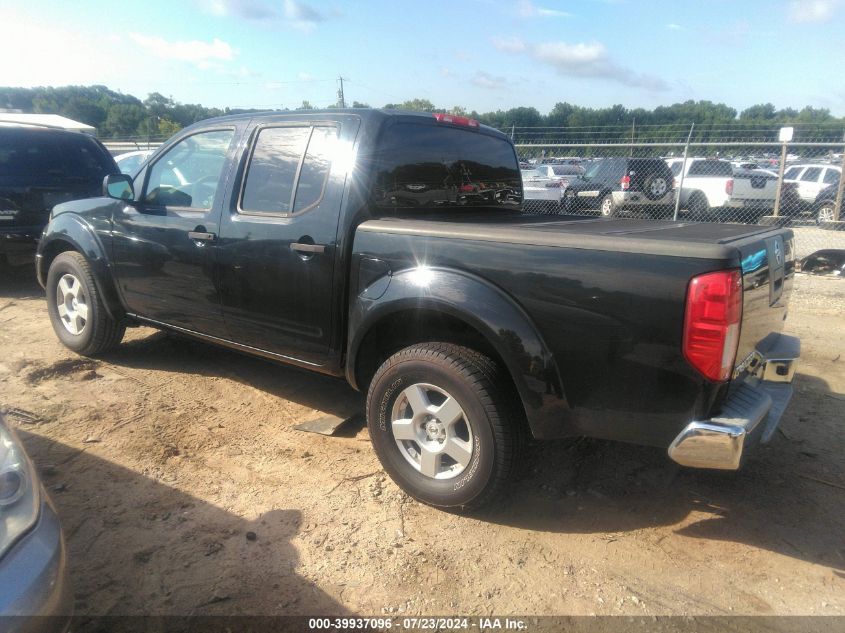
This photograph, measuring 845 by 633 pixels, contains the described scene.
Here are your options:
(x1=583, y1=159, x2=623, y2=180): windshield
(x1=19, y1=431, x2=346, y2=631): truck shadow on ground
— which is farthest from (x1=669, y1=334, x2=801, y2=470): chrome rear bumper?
(x1=583, y1=159, x2=623, y2=180): windshield

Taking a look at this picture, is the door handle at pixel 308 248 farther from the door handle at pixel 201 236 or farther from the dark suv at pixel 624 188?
the dark suv at pixel 624 188

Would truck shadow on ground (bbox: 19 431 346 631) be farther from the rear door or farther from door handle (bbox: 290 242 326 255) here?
door handle (bbox: 290 242 326 255)

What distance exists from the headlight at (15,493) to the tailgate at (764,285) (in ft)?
8.50

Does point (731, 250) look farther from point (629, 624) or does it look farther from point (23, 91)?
point (23, 91)

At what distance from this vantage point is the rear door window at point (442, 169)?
3.27 metres

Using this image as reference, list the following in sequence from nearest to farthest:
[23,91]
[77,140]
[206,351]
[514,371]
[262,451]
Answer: [514,371] < [262,451] < [206,351] < [77,140] < [23,91]

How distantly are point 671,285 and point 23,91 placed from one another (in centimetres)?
4828

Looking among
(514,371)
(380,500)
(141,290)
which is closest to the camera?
(514,371)

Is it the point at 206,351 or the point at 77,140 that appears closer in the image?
the point at 206,351

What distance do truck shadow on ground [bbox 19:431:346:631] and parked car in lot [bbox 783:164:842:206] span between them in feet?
60.6

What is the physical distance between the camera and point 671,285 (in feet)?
7.11

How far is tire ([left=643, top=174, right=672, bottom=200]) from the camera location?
12.4 metres

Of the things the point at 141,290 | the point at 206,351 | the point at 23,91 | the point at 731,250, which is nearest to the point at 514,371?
the point at 731,250

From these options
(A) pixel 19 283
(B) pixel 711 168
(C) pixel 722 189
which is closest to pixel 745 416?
(A) pixel 19 283
